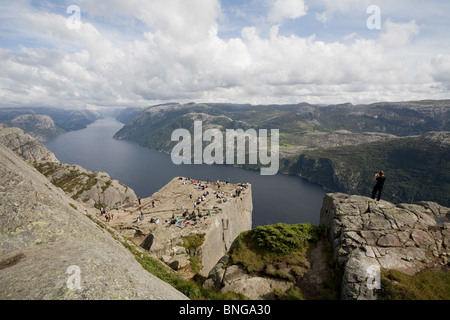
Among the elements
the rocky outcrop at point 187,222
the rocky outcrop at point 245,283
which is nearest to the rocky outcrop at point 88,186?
the rocky outcrop at point 187,222

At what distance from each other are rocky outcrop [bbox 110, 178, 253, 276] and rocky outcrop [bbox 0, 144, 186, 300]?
12430 mm

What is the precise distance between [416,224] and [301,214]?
443ft

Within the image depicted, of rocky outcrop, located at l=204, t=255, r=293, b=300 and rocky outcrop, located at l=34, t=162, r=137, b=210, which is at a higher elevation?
rocky outcrop, located at l=204, t=255, r=293, b=300

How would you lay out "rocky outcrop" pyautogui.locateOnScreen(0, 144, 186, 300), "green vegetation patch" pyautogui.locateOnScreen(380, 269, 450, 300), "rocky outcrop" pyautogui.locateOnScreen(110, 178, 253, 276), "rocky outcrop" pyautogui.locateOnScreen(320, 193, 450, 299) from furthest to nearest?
"rocky outcrop" pyautogui.locateOnScreen(110, 178, 253, 276) < "rocky outcrop" pyautogui.locateOnScreen(320, 193, 450, 299) < "green vegetation patch" pyautogui.locateOnScreen(380, 269, 450, 300) < "rocky outcrop" pyautogui.locateOnScreen(0, 144, 186, 300)

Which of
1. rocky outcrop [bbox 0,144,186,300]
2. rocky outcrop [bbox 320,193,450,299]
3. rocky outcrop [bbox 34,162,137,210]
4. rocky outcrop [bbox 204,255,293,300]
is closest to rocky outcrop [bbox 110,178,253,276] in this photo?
rocky outcrop [bbox 204,255,293,300]

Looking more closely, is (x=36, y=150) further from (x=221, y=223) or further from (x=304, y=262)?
(x=304, y=262)

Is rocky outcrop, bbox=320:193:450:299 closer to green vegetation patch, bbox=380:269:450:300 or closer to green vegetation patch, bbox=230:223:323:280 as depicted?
green vegetation patch, bbox=380:269:450:300

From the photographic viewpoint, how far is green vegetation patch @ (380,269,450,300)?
1145cm

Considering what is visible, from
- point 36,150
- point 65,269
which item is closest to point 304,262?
point 65,269

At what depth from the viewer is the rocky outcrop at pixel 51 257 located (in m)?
7.34

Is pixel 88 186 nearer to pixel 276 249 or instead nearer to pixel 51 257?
pixel 51 257

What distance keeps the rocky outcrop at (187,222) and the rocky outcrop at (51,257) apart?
40.8 ft

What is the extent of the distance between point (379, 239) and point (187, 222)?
2861 cm
